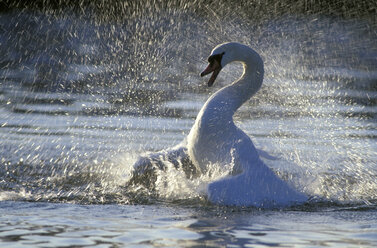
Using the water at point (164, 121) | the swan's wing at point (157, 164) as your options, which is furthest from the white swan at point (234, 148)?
the swan's wing at point (157, 164)

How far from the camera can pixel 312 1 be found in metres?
18.9

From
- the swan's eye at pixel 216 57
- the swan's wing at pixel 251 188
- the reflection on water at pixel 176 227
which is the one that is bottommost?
the reflection on water at pixel 176 227

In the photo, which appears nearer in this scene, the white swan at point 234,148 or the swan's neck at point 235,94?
the white swan at point 234,148

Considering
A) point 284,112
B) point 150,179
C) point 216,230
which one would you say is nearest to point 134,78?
point 284,112

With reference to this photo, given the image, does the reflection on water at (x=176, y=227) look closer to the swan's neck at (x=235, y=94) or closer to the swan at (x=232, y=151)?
the swan at (x=232, y=151)

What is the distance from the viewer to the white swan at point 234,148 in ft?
19.5

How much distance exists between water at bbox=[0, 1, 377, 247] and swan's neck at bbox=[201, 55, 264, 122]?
1.84 feet

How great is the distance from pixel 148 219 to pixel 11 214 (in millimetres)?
1052

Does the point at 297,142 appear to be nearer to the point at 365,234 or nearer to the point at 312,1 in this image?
the point at 365,234

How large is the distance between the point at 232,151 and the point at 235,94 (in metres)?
0.81

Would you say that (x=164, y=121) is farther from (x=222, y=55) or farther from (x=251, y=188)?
(x=251, y=188)

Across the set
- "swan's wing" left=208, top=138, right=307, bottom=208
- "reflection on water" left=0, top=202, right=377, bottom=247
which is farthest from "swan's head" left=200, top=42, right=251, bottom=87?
"reflection on water" left=0, top=202, right=377, bottom=247

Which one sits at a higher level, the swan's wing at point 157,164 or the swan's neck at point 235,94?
the swan's neck at point 235,94

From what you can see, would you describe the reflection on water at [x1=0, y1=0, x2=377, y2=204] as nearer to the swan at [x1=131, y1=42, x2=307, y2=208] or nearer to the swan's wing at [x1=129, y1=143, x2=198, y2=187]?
the swan's wing at [x1=129, y1=143, x2=198, y2=187]
